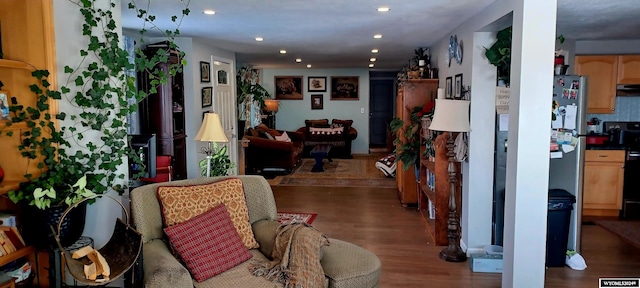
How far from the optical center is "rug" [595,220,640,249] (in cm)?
441

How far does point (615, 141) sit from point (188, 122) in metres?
5.19

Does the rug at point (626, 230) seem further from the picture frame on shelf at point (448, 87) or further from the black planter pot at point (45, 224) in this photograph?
the black planter pot at point (45, 224)

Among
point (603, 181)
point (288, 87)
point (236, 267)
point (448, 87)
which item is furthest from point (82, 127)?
point (288, 87)

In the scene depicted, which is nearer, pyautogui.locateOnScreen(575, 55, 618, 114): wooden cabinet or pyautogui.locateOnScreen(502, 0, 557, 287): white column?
pyautogui.locateOnScreen(502, 0, 557, 287): white column

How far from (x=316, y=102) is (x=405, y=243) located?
7441 mm

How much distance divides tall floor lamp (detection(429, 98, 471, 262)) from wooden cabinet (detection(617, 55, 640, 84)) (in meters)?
2.98

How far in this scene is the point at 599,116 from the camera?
6.19 metres

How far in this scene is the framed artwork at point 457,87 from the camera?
15.0 feet

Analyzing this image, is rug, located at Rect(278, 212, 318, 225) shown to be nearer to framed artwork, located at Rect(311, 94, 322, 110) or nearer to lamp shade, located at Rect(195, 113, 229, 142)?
lamp shade, located at Rect(195, 113, 229, 142)

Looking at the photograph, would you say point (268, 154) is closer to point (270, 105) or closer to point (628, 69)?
point (270, 105)

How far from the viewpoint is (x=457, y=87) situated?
4.73 meters

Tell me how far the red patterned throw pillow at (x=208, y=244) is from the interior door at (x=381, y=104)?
981 cm

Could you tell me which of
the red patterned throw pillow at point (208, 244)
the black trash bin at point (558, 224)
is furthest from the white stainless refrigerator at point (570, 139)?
A: the red patterned throw pillow at point (208, 244)

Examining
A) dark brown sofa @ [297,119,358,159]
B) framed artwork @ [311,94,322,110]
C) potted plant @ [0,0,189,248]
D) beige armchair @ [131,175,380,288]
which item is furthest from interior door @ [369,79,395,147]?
potted plant @ [0,0,189,248]
